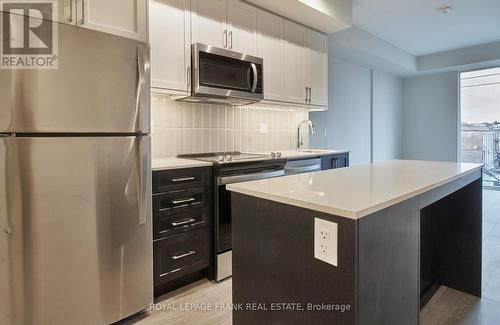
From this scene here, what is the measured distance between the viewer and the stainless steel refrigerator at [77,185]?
55.0 inches

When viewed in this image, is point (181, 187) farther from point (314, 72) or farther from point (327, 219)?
point (314, 72)

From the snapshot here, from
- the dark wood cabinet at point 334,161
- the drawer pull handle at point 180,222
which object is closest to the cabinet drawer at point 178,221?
the drawer pull handle at point 180,222

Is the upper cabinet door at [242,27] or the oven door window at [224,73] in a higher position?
the upper cabinet door at [242,27]

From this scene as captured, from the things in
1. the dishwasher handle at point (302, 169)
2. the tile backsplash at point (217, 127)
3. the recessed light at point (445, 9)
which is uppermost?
the recessed light at point (445, 9)

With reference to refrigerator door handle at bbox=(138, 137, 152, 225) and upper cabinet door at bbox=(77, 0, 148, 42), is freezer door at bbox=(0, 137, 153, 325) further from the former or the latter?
upper cabinet door at bbox=(77, 0, 148, 42)

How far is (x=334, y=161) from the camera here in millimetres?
3465

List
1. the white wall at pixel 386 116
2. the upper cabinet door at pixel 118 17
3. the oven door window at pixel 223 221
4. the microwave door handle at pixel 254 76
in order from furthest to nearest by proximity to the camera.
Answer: the white wall at pixel 386 116 → the microwave door handle at pixel 254 76 → the oven door window at pixel 223 221 → the upper cabinet door at pixel 118 17

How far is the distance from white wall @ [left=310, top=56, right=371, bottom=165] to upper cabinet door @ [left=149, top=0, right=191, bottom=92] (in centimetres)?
231

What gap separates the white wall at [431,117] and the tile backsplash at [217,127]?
370 centimetres

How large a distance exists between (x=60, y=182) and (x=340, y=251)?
136 centimetres

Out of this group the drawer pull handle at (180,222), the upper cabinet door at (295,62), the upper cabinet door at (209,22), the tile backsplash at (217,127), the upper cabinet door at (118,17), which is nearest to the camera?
the upper cabinet door at (118,17)

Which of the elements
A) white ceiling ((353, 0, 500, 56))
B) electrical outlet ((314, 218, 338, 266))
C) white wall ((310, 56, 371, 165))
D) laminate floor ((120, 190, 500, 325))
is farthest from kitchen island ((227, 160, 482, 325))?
white wall ((310, 56, 371, 165))

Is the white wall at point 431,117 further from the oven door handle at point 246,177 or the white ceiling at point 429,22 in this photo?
the oven door handle at point 246,177

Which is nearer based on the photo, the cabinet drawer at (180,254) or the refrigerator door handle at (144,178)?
the refrigerator door handle at (144,178)
